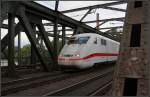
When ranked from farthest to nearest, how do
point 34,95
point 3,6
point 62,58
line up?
point 62,58 → point 3,6 → point 34,95

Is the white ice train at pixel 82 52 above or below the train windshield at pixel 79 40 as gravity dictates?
below

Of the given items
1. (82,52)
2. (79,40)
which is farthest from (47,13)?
(82,52)

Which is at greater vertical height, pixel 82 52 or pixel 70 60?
pixel 82 52

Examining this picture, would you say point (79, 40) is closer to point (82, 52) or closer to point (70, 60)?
point (82, 52)

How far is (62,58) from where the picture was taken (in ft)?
49.8

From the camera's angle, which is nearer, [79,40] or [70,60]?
[70,60]

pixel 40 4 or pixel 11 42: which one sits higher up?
pixel 40 4

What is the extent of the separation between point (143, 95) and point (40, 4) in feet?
39.7

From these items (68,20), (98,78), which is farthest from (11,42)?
(68,20)

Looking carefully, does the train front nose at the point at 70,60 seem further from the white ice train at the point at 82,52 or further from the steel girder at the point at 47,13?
the steel girder at the point at 47,13

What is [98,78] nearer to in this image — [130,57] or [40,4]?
[40,4]

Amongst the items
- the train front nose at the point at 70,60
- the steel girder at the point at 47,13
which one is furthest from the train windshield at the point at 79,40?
the steel girder at the point at 47,13

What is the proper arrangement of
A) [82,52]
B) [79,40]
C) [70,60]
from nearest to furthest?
1. [70,60]
2. [82,52]
3. [79,40]

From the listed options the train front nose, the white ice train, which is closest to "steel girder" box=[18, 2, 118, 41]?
the white ice train
